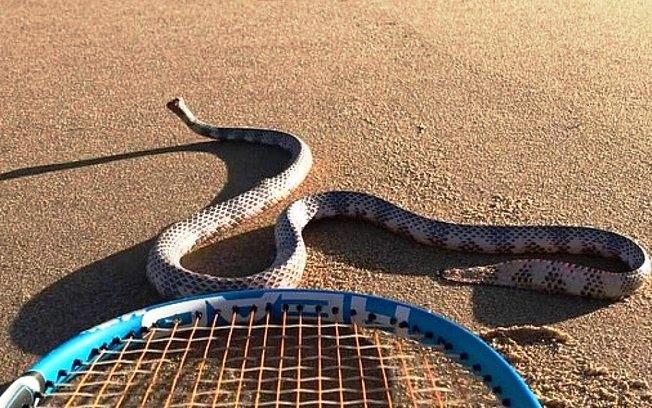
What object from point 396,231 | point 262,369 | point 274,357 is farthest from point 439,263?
point 262,369

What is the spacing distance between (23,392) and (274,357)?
3.45 ft

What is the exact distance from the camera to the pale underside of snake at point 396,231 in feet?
13.8

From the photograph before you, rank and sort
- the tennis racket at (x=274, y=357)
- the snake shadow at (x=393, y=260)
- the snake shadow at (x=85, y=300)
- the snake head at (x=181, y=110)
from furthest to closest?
1. the snake head at (x=181, y=110)
2. the snake shadow at (x=393, y=260)
3. the snake shadow at (x=85, y=300)
4. the tennis racket at (x=274, y=357)

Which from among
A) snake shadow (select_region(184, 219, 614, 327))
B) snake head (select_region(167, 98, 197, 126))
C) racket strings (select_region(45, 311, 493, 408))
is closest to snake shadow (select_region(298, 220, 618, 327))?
snake shadow (select_region(184, 219, 614, 327))

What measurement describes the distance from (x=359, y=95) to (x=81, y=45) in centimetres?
287

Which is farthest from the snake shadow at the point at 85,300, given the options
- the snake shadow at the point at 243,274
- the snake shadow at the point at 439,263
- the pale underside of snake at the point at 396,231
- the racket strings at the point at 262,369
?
the racket strings at the point at 262,369

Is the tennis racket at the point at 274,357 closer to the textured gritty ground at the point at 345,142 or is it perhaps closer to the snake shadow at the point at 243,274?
the textured gritty ground at the point at 345,142

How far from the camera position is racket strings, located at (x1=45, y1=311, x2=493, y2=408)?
10.6ft

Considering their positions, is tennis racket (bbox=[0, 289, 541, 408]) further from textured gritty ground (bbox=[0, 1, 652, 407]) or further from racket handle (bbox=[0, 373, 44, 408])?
textured gritty ground (bbox=[0, 1, 652, 407])

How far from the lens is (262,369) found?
3.21m

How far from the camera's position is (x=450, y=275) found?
445cm

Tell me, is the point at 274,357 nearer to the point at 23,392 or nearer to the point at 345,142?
the point at 23,392

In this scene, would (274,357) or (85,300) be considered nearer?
(274,357)

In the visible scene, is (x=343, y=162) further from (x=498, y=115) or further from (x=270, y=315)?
(x=270, y=315)
